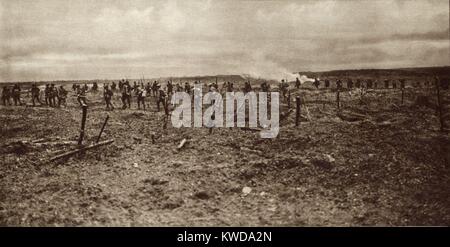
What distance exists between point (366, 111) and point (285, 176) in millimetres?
10345

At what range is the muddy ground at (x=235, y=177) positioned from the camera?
969 centimetres

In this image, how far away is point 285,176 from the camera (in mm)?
11656

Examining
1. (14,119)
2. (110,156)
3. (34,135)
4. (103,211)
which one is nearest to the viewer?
(103,211)

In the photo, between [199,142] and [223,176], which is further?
[199,142]

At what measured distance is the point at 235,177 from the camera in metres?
11.7

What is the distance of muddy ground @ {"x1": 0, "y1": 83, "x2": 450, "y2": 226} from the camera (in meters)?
9.69

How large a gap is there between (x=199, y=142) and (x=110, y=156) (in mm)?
3315

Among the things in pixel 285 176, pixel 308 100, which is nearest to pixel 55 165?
pixel 285 176

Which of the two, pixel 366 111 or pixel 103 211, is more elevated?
pixel 366 111

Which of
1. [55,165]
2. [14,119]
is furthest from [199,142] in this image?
[14,119]
